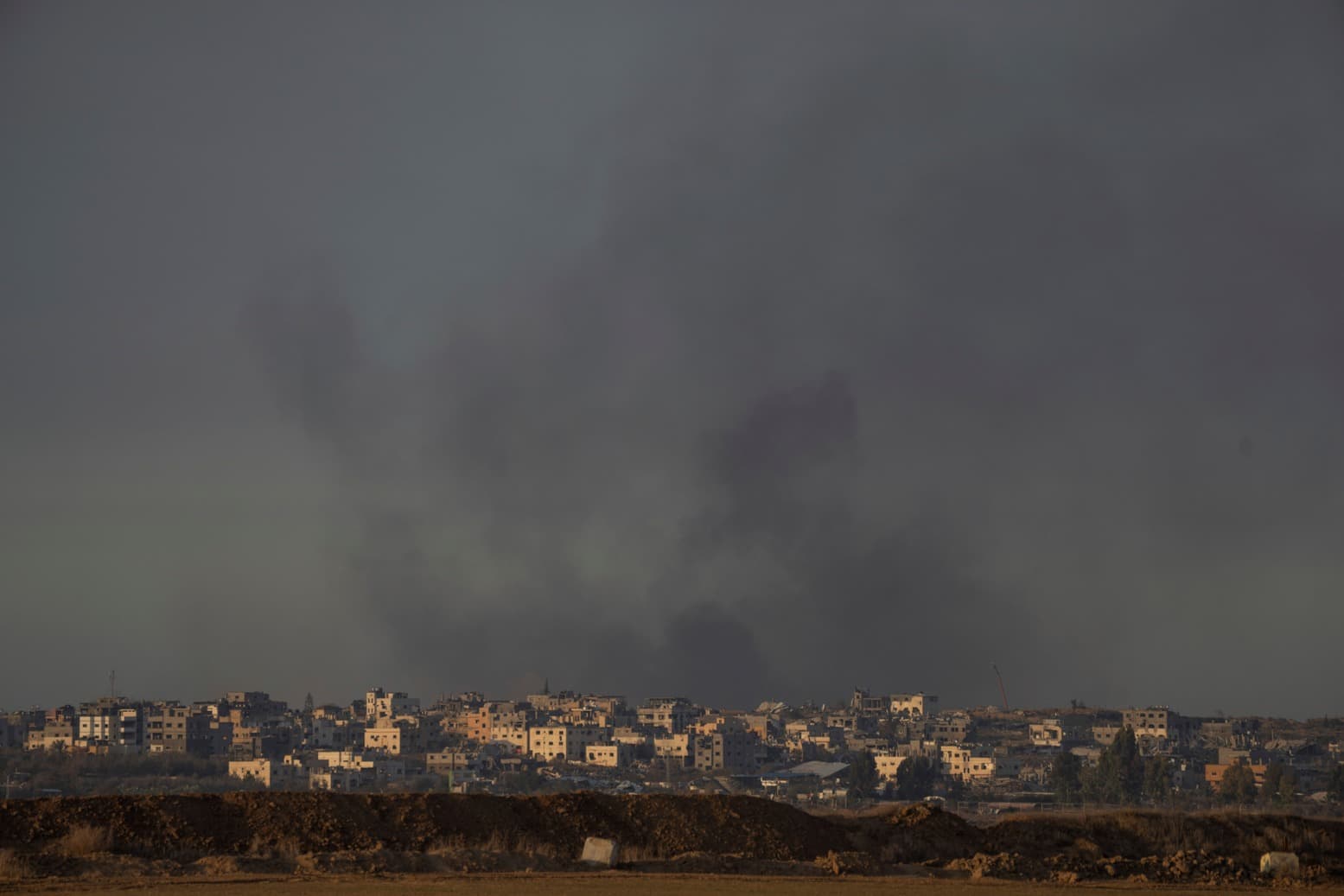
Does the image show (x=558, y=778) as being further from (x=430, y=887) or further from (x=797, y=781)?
(x=430, y=887)

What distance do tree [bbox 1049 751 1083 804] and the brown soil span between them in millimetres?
83994

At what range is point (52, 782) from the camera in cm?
14550

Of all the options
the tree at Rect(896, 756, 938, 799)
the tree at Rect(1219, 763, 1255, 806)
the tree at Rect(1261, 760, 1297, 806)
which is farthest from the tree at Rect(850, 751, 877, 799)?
the tree at Rect(1261, 760, 1297, 806)

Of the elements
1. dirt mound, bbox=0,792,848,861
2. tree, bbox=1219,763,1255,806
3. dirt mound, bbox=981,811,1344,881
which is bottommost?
tree, bbox=1219,763,1255,806

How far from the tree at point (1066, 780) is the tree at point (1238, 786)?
14025 mm

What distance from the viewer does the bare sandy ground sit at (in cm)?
4169

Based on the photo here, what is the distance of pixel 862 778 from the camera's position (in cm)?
16375

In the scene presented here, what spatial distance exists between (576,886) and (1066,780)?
118416 mm

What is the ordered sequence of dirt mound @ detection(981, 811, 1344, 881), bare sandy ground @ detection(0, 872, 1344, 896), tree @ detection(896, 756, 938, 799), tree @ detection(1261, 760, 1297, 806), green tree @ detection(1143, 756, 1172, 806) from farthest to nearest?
tree @ detection(896, 756, 938, 799)
green tree @ detection(1143, 756, 1172, 806)
tree @ detection(1261, 760, 1297, 806)
dirt mound @ detection(981, 811, 1344, 881)
bare sandy ground @ detection(0, 872, 1344, 896)

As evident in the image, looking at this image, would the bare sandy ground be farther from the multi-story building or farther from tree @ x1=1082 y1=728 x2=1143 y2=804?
the multi-story building

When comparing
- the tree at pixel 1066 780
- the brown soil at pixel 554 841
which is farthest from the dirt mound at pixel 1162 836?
the tree at pixel 1066 780

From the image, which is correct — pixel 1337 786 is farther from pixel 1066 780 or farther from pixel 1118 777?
pixel 1066 780

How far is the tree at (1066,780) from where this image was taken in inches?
5851

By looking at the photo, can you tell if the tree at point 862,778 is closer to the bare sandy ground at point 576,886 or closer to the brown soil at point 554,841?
the brown soil at point 554,841
